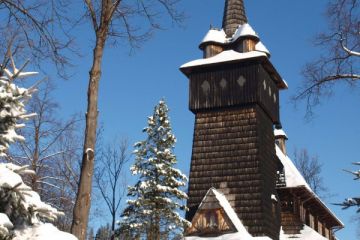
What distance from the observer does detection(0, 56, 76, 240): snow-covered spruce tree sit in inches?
263

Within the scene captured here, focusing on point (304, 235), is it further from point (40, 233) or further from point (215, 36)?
point (40, 233)

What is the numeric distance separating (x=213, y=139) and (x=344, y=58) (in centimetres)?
1390

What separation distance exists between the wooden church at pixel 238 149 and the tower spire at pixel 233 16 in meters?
0.07

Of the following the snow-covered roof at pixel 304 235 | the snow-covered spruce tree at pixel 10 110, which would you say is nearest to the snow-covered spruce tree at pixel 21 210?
the snow-covered spruce tree at pixel 10 110

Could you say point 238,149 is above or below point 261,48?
below

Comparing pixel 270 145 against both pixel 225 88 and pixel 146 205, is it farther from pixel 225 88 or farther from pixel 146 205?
pixel 146 205

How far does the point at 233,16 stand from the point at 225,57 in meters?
4.30

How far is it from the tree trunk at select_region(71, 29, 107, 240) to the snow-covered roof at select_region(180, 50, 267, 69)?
724 inches

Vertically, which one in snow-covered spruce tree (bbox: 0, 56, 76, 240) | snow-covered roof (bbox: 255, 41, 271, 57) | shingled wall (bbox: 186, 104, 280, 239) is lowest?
snow-covered spruce tree (bbox: 0, 56, 76, 240)

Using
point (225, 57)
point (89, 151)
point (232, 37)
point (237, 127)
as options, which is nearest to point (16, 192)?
point (89, 151)

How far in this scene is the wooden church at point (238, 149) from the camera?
25469 millimetres

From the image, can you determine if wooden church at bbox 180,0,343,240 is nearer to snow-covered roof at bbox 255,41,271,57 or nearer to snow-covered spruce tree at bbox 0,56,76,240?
snow-covered roof at bbox 255,41,271,57

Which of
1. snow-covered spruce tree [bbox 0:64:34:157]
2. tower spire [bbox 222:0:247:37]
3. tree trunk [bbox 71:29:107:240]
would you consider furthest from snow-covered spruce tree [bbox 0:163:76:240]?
tower spire [bbox 222:0:247:37]

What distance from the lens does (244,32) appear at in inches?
1156
